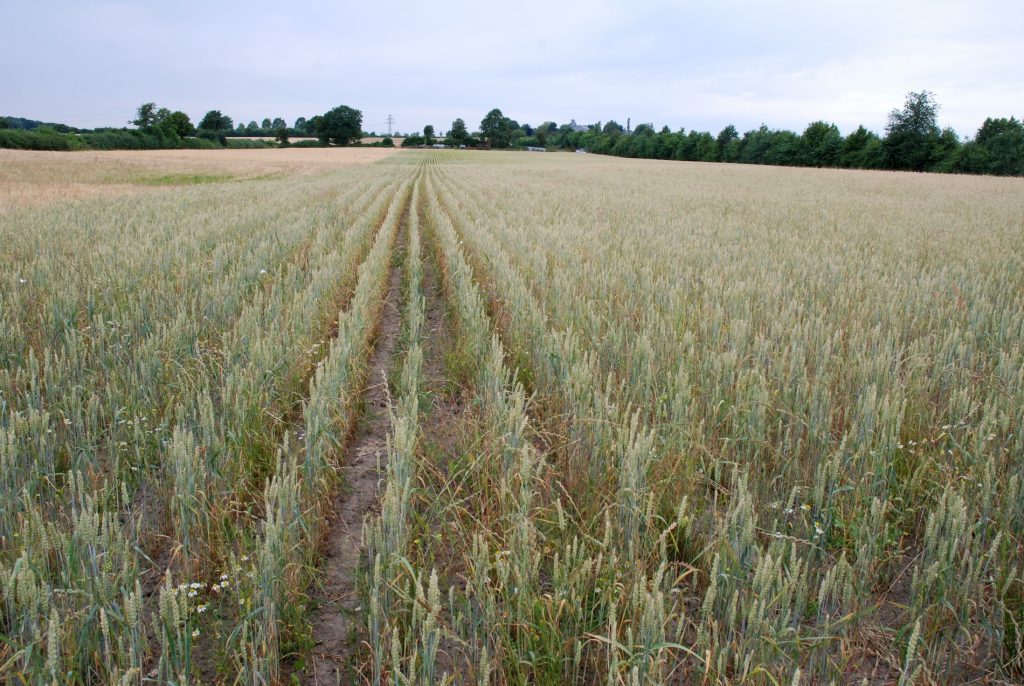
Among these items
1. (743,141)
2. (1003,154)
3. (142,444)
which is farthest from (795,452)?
(743,141)

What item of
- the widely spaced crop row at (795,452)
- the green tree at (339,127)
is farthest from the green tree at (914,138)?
the green tree at (339,127)

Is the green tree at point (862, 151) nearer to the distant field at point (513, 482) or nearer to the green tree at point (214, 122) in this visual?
the distant field at point (513, 482)

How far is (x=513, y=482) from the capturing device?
273 cm

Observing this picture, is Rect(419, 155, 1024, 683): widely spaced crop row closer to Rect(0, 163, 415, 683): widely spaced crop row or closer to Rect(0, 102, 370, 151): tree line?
Rect(0, 163, 415, 683): widely spaced crop row

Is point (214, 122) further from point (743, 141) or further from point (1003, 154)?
point (1003, 154)

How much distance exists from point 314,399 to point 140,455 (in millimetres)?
805

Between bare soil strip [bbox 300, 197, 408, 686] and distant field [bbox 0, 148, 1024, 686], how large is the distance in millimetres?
14

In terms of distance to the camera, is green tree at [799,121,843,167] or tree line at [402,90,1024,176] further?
green tree at [799,121,843,167]

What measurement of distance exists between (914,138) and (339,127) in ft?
320

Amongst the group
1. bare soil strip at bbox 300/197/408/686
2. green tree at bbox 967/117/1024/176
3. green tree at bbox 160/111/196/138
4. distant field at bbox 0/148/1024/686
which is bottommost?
bare soil strip at bbox 300/197/408/686

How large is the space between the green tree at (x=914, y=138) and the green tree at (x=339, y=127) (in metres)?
92.7

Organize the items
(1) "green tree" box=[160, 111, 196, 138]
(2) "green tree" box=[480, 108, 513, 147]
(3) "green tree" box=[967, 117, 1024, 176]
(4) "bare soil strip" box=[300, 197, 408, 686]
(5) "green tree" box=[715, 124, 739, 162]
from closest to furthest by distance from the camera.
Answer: (4) "bare soil strip" box=[300, 197, 408, 686] → (3) "green tree" box=[967, 117, 1024, 176] → (5) "green tree" box=[715, 124, 739, 162] → (1) "green tree" box=[160, 111, 196, 138] → (2) "green tree" box=[480, 108, 513, 147]

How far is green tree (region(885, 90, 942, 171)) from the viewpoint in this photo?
62.5 meters

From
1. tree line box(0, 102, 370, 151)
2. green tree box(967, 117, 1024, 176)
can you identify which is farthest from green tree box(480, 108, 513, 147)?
green tree box(967, 117, 1024, 176)
